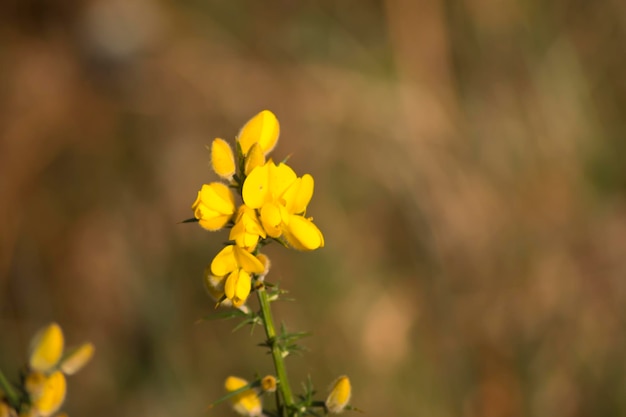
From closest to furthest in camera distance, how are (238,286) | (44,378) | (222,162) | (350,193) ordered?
1. (238,286)
2. (222,162)
3. (44,378)
4. (350,193)

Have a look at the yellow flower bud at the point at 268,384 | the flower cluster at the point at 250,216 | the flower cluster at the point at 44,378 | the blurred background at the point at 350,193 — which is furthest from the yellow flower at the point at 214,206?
the blurred background at the point at 350,193

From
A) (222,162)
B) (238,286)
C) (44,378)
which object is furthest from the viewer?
(44,378)

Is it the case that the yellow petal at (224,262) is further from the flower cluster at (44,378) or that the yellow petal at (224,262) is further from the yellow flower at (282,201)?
the flower cluster at (44,378)

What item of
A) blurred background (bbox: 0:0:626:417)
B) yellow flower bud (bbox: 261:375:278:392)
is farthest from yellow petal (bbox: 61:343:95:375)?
blurred background (bbox: 0:0:626:417)

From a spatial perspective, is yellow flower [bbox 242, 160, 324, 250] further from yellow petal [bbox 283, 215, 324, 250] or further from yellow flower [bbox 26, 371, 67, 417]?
yellow flower [bbox 26, 371, 67, 417]

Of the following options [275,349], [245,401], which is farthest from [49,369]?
[275,349]

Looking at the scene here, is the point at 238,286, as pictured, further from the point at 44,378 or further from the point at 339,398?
the point at 44,378
